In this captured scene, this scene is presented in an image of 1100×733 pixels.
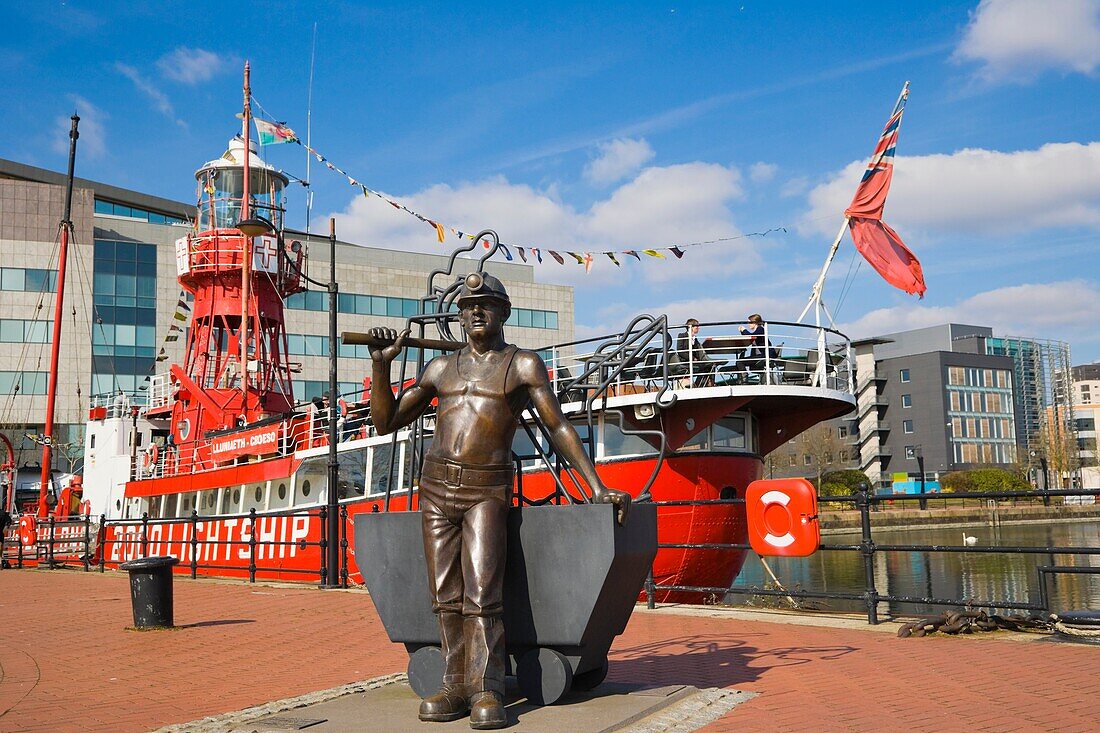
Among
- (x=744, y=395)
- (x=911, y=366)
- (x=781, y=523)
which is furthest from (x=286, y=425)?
(x=911, y=366)

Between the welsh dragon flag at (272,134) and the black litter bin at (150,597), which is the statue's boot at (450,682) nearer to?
the black litter bin at (150,597)

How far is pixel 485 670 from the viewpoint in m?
4.94

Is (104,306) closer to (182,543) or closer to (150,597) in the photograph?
(182,543)

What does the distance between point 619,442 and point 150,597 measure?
7637 millimetres

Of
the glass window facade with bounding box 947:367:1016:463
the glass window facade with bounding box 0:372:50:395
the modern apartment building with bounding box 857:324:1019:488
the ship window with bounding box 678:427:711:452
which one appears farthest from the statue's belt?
the glass window facade with bounding box 947:367:1016:463

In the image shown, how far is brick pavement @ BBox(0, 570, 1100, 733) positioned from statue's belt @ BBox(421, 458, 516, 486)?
1626 mm

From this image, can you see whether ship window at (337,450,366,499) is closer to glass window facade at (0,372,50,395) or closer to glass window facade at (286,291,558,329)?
glass window facade at (286,291,558,329)

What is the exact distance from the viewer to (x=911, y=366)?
284 ft

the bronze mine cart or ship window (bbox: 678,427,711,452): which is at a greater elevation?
ship window (bbox: 678,427,711,452)

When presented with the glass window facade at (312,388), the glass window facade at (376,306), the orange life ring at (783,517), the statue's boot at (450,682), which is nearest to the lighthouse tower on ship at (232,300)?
the orange life ring at (783,517)

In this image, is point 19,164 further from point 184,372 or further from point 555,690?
point 555,690

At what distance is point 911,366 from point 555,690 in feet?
286

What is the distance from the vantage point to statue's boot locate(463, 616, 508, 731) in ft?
15.7

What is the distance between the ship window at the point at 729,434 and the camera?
15.8 meters
